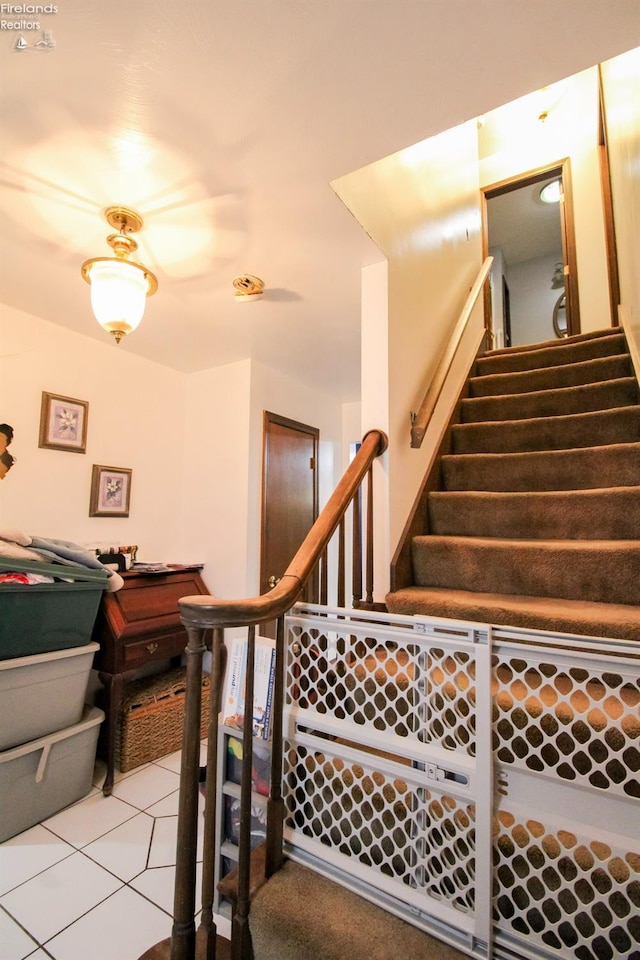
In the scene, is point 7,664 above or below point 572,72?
below

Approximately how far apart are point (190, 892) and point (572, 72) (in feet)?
7.10

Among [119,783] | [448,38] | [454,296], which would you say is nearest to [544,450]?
[454,296]

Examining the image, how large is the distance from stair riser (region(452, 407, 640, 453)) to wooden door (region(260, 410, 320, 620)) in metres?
1.27

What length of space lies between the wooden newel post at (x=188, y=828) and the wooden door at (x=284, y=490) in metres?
2.08

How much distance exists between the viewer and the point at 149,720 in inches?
87.7

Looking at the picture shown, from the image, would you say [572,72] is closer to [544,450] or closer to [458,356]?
[544,450]

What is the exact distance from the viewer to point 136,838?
166 cm

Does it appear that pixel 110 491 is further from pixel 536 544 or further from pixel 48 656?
pixel 536 544

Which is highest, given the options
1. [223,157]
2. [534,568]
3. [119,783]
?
[223,157]

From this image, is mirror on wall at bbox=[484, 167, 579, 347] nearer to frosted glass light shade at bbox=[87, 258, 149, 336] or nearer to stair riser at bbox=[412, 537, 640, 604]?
stair riser at bbox=[412, 537, 640, 604]

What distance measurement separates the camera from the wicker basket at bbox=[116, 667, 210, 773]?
2133 mm

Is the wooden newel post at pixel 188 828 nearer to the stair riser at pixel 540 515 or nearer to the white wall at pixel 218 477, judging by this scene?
the stair riser at pixel 540 515

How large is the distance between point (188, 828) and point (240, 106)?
1.78 metres

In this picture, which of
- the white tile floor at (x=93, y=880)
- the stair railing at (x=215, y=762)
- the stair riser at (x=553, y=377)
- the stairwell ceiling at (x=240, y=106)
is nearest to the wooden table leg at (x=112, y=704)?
the white tile floor at (x=93, y=880)
